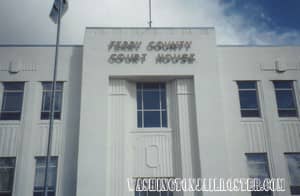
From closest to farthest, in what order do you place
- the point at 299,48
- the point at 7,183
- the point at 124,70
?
the point at 7,183, the point at 124,70, the point at 299,48

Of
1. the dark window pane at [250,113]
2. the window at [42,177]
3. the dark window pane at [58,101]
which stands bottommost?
the window at [42,177]

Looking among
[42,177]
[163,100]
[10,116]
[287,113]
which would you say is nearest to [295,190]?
[287,113]

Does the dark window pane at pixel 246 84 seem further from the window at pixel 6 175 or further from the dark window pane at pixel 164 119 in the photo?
the window at pixel 6 175

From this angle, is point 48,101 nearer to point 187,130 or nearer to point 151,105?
point 151,105

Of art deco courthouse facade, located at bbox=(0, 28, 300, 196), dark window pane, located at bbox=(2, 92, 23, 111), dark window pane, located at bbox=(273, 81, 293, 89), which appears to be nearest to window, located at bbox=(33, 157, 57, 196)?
art deco courthouse facade, located at bbox=(0, 28, 300, 196)

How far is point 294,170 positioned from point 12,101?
1436 centimetres

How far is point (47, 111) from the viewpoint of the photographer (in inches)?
561

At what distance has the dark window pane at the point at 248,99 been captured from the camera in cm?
1470

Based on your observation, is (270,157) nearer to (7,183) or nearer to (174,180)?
(174,180)

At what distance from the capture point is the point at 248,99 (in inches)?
584

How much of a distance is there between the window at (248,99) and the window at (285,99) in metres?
1.15

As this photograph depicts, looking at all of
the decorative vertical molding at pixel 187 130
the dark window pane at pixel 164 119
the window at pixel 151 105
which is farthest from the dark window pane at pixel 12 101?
the decorative vertical molding at pixel 187 130

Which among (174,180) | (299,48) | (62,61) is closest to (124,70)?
(62,61)

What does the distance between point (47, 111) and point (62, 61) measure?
271 centimetres
